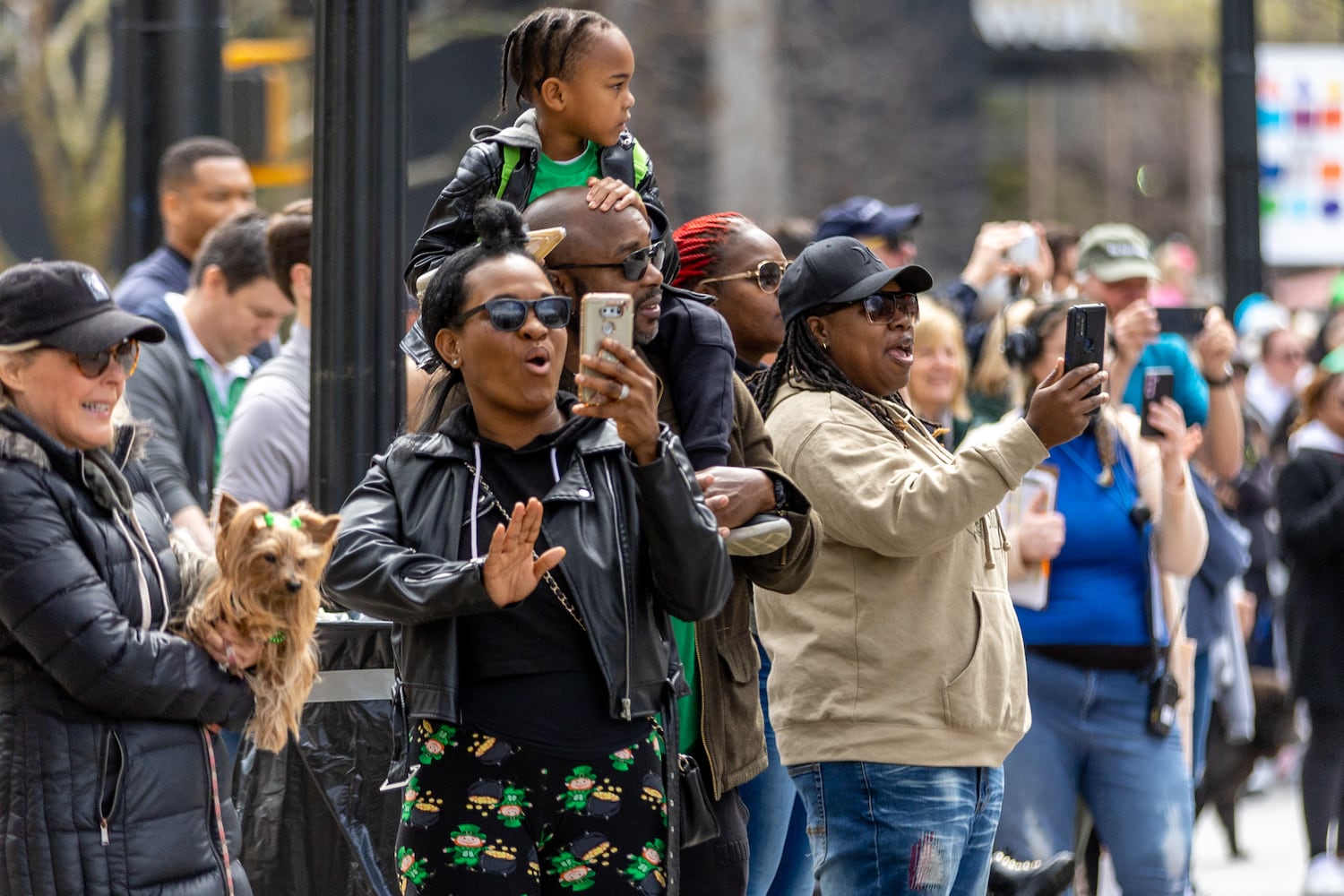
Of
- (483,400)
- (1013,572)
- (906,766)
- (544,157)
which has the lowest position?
(906,766)

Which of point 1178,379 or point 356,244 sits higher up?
point 356,244

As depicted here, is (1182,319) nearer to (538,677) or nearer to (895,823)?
(895,823)

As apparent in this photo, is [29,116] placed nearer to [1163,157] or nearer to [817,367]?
[817,367]

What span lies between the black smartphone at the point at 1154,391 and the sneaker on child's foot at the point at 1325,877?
9.64 ft

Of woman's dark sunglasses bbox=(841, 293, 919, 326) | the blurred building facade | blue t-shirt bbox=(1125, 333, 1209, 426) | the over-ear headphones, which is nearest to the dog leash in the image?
woman's dark sunglasses bbox=(841, 293, 919, 326)

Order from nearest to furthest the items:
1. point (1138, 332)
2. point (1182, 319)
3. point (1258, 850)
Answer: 1. point (1138, 332)
2. point (1182, 319)
3. point (1258, 850)

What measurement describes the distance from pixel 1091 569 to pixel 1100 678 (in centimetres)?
35

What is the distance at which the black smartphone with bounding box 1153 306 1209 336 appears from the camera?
7703mm

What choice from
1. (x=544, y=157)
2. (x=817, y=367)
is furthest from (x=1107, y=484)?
(x=544, y=157)

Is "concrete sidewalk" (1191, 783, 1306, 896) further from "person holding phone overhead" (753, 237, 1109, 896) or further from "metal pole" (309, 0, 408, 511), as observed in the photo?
"metal pole" (309, 0, 408, 511)

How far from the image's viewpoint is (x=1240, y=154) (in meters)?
11.0

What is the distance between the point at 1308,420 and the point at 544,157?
574 centimetres

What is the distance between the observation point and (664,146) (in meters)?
24.4

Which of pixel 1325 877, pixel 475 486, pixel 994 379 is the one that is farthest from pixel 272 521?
pixel 1325 877
